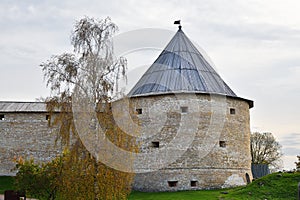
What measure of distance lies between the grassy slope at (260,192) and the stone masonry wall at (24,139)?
20.9 feet

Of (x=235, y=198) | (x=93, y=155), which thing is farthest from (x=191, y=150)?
(x=93, y=155)

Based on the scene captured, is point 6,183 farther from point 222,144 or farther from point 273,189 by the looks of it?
point 273,189

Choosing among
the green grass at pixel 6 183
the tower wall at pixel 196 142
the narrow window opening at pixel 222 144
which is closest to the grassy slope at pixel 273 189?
the tower wall at pixel 196 142

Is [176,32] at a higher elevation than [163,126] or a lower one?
higher

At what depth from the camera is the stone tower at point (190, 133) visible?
17000 mm

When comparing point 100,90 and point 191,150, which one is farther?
point 191,150

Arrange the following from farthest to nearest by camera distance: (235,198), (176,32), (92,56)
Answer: (176,32)
(235,198)
(92,56)

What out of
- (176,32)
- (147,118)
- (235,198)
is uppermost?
(176,32)

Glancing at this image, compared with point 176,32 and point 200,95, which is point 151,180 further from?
point 176,32

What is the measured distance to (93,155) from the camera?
32.8 ft

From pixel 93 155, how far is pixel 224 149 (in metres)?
8.76

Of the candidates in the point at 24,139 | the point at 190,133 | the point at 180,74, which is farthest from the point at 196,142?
the point at 24,139

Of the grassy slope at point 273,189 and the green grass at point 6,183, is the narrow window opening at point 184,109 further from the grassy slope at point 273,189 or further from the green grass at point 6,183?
the green grass at point 6,183

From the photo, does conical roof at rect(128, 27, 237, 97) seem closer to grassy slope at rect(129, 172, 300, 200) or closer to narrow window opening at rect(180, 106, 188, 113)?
narrow window opening at rect(180, 106, 188, 113)
